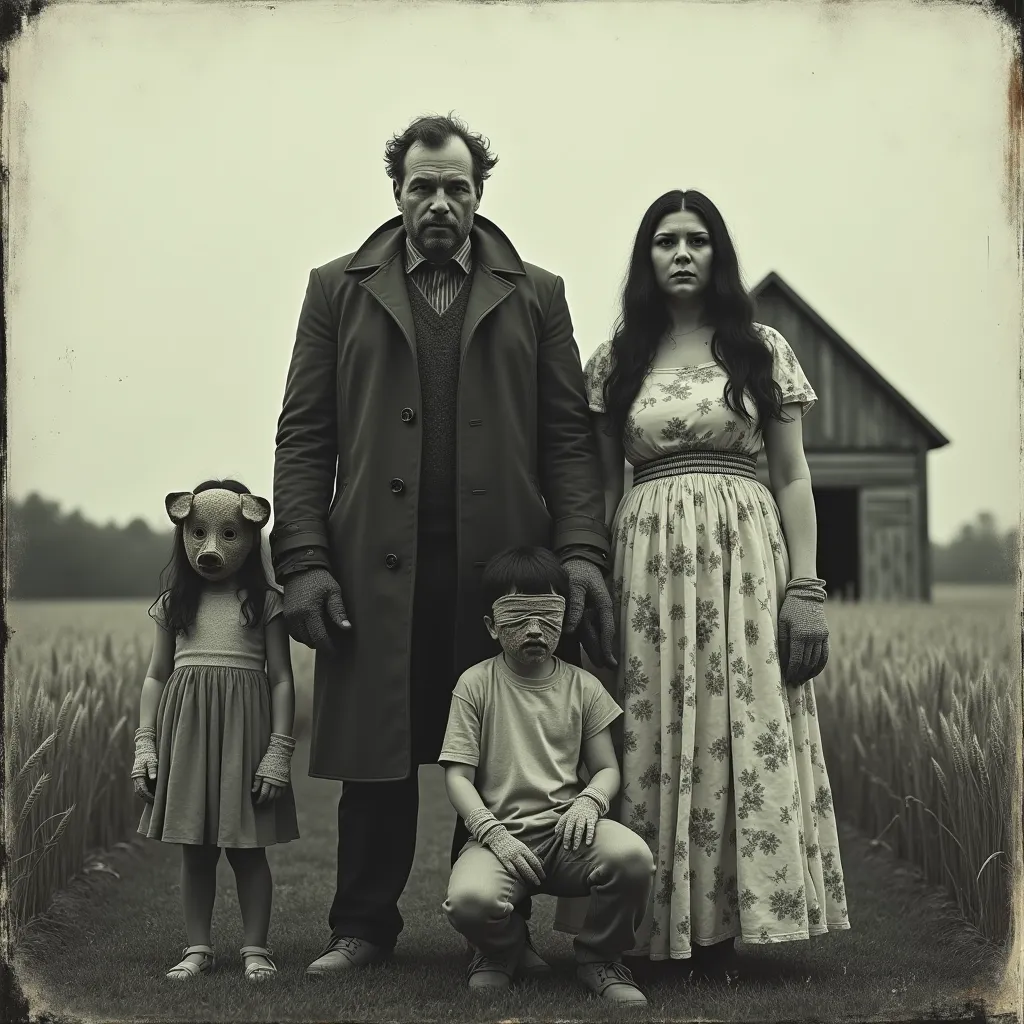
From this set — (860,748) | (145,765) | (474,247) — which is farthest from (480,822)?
(860,748)

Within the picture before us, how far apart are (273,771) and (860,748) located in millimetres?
3263

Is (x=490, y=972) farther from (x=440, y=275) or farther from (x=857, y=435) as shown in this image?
(x=857, y=435)

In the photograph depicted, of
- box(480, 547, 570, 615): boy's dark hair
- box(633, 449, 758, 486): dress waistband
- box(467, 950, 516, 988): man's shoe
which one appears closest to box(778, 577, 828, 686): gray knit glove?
box(633, 449, 758, 486): dress waistband

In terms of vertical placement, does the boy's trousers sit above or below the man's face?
below

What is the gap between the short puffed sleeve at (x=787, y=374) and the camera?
3986mm

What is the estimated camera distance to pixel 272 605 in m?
4.00

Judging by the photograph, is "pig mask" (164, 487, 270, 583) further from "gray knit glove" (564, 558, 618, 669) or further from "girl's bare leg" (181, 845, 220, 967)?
"gray knit glove" (564, 558, 618, 669)

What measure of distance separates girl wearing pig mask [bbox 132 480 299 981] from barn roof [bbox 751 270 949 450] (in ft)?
41.5

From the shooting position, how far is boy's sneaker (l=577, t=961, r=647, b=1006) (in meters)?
3.54

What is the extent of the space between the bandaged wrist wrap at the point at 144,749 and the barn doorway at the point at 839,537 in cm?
1283

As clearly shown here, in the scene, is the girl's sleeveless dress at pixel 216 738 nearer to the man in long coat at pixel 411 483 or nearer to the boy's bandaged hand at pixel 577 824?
the man in long coat at pixel 411 483

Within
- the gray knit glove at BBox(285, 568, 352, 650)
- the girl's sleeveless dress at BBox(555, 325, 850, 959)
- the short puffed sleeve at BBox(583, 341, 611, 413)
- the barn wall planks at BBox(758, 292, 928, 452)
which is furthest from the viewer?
the barn wall planks at BBox(758, 292, 928, 452)

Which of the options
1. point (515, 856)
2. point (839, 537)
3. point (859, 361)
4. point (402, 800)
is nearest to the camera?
point (515, 856)

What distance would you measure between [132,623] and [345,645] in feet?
18.9
